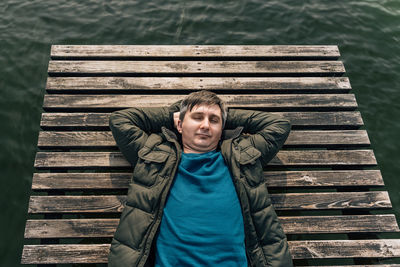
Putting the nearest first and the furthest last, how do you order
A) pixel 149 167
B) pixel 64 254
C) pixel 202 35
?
pixel 149 167, pixel 64 254, pixel 202 35

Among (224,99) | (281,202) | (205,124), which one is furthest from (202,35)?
(281,202)

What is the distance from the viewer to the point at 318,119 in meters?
3.74

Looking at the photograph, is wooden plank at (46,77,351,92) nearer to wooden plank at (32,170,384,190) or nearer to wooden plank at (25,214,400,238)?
wooden plank at (32,170,384,190)

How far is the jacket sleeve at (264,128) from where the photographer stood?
2.96 meters

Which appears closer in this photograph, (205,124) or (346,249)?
(205,124)

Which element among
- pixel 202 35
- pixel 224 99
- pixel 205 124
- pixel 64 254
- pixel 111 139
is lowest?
pixel 64 254

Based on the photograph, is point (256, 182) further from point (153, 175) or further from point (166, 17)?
point (166, 17)

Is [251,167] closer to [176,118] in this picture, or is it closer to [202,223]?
[202,223]

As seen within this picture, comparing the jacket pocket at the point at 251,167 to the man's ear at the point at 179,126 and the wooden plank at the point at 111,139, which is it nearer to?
the man's ear at the point at 179,126

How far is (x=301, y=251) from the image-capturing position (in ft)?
10.00

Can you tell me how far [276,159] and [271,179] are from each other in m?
0.30

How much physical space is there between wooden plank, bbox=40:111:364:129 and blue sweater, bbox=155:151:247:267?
1.65m

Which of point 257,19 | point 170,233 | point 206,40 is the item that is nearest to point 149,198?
point 170,233

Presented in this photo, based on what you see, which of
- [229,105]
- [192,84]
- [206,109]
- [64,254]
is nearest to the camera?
[206,109]
